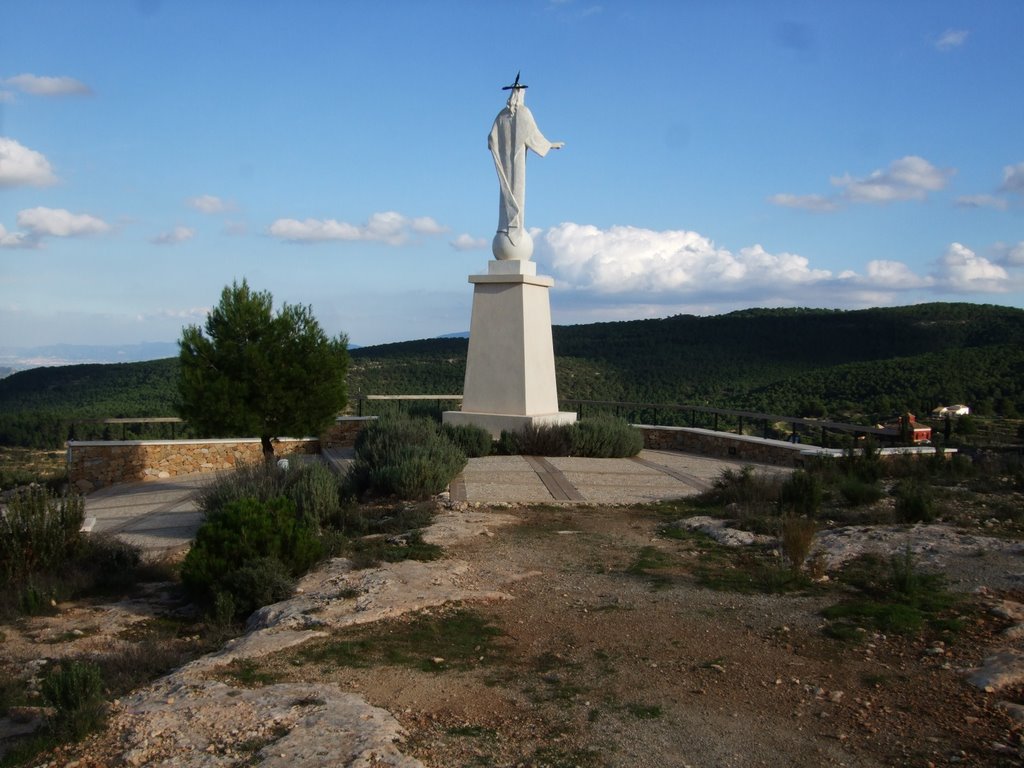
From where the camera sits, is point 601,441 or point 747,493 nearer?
point 747,493

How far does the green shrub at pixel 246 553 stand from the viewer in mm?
6695

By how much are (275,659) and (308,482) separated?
4.62 meters

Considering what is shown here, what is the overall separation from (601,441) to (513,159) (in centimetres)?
533

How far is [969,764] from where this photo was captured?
12.3 feet

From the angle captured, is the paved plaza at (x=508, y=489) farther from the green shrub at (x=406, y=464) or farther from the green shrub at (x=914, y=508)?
the green shrub at (x=914, y=508)

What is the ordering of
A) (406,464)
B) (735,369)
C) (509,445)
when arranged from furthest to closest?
(735,369) → (509,445) → (406,464)

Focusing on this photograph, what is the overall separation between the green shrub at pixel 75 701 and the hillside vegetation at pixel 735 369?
69.8 feet

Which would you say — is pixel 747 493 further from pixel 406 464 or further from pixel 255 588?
pixel 255 588

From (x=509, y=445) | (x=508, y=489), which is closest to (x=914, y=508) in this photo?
(x=508, y=489)

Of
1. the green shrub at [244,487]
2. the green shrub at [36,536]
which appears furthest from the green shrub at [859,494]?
the green shrub at [36,536]

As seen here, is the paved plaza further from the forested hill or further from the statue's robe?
the forested hill

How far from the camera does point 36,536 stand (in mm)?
7867

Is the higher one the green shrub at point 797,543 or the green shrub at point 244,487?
the green shrub at point 244,487

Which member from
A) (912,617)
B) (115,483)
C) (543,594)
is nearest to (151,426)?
(115,483)
